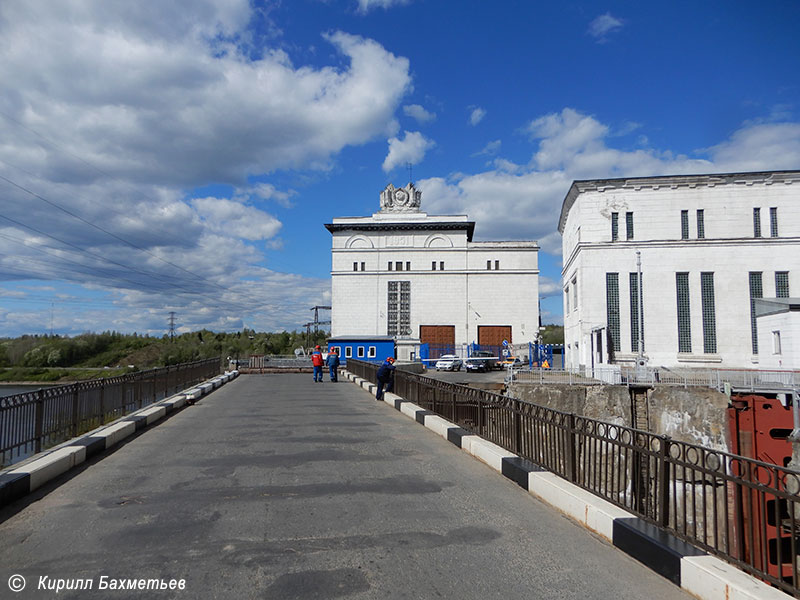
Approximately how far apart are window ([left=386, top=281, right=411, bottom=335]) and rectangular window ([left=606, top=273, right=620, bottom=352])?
30818 mm

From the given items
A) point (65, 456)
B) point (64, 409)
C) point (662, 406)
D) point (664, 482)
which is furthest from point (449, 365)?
point (664, 482)

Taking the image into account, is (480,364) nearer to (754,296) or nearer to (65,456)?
(754,296)

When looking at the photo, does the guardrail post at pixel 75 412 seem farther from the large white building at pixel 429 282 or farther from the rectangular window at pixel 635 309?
the large white building at pixel 429 282

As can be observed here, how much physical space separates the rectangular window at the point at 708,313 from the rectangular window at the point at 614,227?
6893 millimetres

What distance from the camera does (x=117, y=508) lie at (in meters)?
5.84

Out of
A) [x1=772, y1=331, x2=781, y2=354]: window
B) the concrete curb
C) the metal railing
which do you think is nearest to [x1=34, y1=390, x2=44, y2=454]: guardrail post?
the concrete curb

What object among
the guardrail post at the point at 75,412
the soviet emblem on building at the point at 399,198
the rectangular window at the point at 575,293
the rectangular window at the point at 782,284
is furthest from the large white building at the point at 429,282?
the guardrail post at the point at 75,412

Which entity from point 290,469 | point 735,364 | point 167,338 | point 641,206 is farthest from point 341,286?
point 290,469

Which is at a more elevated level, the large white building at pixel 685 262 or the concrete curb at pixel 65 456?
the large white building at pixel 685 262

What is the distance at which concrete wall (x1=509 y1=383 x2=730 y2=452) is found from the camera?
90.9 feet

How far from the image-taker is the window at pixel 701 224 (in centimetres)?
4125

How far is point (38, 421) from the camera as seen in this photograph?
8281mm

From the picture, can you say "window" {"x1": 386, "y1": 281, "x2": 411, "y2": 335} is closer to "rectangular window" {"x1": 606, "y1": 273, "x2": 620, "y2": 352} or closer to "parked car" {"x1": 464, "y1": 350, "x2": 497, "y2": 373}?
"parked car" {"x1": 464, "y1": 350, "x2": 497, "y2": 373}

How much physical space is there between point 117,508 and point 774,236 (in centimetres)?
4751
